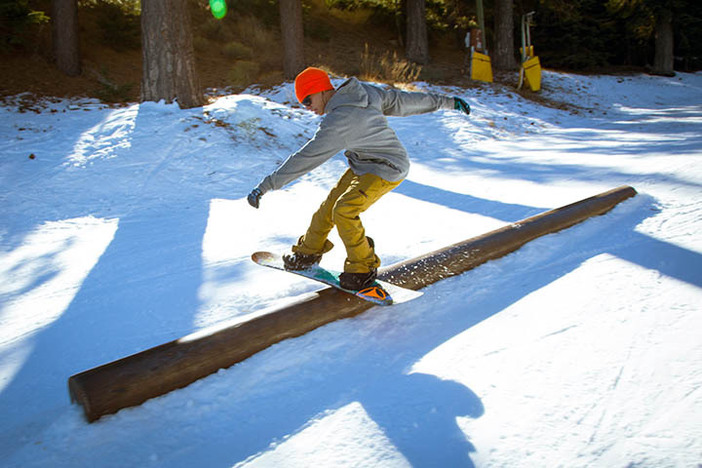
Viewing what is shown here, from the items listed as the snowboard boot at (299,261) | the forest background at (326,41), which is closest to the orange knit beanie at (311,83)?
the snowboard boot at (299,261)

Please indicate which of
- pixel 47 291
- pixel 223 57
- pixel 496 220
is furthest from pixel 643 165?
pixel 223 57

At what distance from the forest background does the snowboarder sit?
6.65 m

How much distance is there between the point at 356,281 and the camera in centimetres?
290

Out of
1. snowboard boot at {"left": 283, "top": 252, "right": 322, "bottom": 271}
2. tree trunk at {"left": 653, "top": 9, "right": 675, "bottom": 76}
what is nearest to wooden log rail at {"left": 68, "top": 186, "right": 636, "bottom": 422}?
snowboard boot at {"left": 283, "top": 252, "right": 322, "bottom": 271}

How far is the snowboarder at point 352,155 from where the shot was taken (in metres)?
2.83

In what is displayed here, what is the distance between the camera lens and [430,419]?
1.97 meters

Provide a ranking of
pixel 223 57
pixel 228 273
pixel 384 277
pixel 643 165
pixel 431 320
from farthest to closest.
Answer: pixel 223 57 → pixel 643 165 → pixel 228 273 → pixel 384 277 → pixel 431 320

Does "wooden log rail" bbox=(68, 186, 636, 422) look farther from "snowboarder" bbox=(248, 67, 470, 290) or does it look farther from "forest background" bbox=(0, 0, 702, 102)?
"forest background" bbox=(0, 0, 702, 102)

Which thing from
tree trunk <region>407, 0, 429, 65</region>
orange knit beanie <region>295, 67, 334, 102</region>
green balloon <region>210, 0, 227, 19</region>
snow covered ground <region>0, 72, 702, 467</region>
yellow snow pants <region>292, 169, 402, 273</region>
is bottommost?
snow covered ground <region>0, 72, 702, 467</region>

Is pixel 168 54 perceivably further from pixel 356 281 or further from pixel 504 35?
pixel 504 35

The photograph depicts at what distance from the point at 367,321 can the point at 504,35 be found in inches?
733

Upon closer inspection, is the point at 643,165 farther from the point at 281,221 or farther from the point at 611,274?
the point at 281,221

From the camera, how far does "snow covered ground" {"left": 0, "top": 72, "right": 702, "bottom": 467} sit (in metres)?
1.86

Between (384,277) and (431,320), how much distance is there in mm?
494
